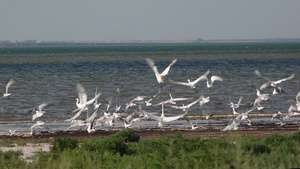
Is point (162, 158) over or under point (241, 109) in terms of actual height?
over

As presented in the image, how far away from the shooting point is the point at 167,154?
1047cm

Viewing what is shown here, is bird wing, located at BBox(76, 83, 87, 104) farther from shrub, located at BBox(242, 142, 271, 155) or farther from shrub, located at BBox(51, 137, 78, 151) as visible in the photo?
shrub, located at BBox(242, 142, 271, 155)

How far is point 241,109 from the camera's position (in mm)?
24875

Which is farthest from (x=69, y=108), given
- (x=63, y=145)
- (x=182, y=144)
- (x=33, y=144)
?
(x=182, y=144)

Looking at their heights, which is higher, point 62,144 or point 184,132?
point 62,144

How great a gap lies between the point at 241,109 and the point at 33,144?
11.5m

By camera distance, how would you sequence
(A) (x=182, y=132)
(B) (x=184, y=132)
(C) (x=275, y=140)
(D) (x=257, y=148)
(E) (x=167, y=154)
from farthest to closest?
1. (B) (x=184, y=132)
2. (A) (x=182, y=132)
3. (C) (x=275, y=140)
4. (D) (x=257, y=148)
5. (E) (x=167, y=154)

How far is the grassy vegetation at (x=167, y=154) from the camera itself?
9477 millimetres

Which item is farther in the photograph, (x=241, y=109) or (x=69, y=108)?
(x=69, y=108)

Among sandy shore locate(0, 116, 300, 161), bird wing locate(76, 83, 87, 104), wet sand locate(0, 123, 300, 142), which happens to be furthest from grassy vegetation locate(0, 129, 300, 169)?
wet sand locate(0, 123, 300, 142)

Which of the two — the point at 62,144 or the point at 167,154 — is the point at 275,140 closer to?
the point at 167,154

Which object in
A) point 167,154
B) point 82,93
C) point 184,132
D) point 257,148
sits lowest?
point 184,132

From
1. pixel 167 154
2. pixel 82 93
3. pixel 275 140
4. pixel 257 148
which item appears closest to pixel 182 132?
pixel 82 93

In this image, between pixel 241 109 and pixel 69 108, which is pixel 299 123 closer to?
pixel 241 109
